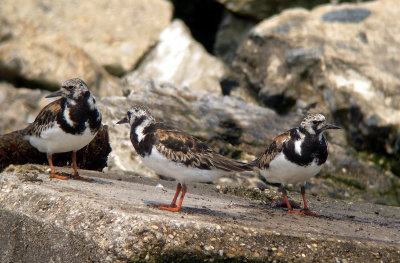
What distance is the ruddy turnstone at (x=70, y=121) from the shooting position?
225 inches

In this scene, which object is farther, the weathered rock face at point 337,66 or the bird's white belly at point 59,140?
the weathered rock face at point 337,66

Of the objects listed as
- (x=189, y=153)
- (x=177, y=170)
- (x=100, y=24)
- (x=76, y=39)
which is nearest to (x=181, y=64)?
(x=100, y=24)

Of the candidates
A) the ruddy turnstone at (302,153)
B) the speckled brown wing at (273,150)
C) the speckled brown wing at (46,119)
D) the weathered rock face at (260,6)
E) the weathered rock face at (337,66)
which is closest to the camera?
the ruddy turnstone at (302,153)

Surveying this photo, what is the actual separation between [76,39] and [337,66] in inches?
220

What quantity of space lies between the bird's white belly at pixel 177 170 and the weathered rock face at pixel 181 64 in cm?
606

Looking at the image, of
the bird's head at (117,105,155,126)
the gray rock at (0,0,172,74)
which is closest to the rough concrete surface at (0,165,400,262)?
the bird's head at (117,105,155,126)

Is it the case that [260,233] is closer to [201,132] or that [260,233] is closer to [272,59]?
[201,132]

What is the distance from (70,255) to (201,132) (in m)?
4.38

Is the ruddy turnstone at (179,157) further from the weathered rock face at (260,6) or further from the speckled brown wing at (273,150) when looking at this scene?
the weathered rock face at (260,6)

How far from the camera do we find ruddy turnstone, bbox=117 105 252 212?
461 centimetres

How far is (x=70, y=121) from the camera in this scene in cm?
570

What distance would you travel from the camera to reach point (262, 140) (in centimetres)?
837

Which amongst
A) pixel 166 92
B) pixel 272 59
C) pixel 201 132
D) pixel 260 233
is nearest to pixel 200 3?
pixel 272 59

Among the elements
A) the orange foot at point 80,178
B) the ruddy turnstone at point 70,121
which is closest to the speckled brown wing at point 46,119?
the ruddy turnstone at point 70,121
